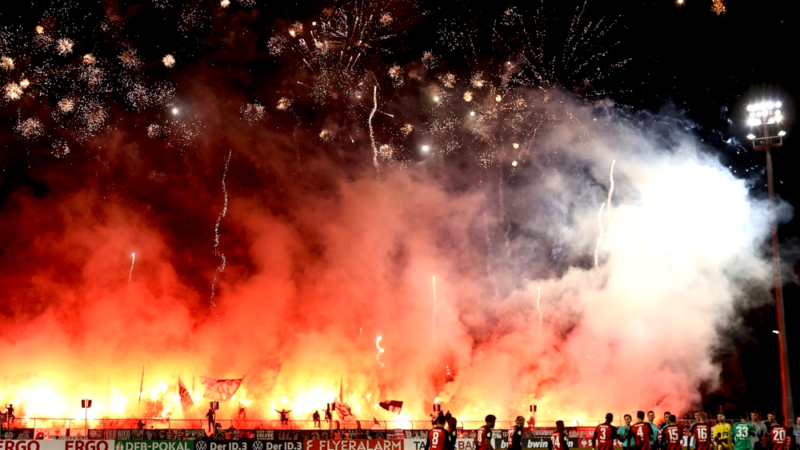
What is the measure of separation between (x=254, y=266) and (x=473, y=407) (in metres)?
17.0

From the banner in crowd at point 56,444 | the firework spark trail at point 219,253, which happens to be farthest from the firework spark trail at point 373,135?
the banner in crowd at point 56,444

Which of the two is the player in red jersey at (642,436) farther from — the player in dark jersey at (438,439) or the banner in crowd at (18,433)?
the banner in crowd at (18,433)

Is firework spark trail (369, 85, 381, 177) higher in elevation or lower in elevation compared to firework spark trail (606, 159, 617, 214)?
higher

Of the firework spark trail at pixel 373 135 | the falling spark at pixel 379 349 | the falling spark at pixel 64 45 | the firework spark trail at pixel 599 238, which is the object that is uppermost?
the firework spark trail at pixel 373 135

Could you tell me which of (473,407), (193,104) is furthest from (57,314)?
(473,407)

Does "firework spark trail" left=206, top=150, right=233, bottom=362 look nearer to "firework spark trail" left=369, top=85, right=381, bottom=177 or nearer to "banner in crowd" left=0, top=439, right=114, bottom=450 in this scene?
"firework spark trail" left=369, top=85, right=381, bottom=177

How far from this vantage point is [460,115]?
46.4 meters

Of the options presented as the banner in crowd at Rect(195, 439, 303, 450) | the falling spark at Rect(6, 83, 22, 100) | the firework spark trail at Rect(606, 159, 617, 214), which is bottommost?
the banner in crowd at Rect(195, 439, 303, 450)

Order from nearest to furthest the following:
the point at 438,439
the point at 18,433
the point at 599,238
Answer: the point at 438,439 < the point at 18,433 < the point at 599,238

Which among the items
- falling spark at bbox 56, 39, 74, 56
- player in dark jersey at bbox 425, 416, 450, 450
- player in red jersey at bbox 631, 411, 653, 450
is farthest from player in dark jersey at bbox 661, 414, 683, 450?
falling spark at bbox 56, 39, 74, 56

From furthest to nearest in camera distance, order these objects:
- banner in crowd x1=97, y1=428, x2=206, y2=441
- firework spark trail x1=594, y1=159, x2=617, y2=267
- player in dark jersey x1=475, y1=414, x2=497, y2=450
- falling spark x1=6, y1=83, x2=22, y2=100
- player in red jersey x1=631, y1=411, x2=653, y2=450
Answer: firework spark trail x1=594, y1=159, x2=617, y2=267
falling spark x1=6, y1=83, x2=22, y2=100
banner in crowd x1=97, y1=428, x2=206, y2=441
player in red jersey x1=631, y1=411, x2=653, y2=450
player in dark jersey x1=475, y1=414, x2=497, y2=450

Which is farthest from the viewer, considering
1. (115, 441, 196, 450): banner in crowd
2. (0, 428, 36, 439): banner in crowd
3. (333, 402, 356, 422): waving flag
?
(333, 402, 356, 422): waving flag

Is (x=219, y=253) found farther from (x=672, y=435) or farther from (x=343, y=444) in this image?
(x=672, y=435)

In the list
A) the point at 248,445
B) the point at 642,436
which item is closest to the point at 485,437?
the point at 642,436
